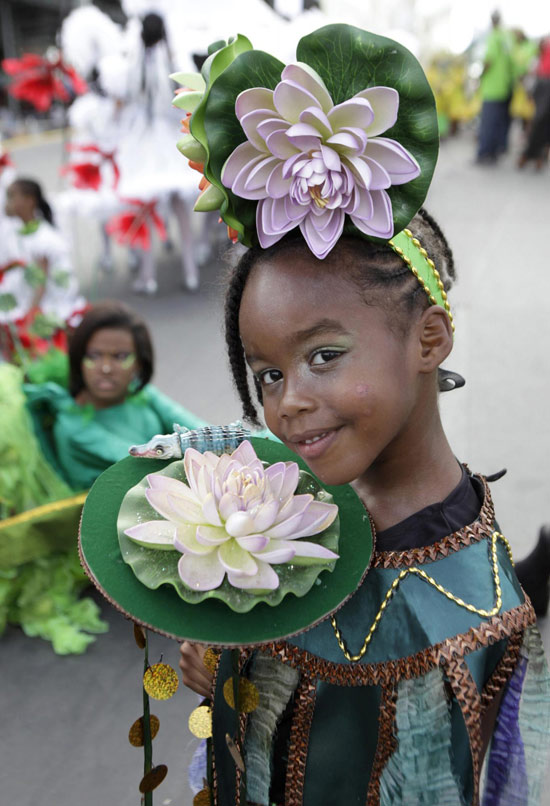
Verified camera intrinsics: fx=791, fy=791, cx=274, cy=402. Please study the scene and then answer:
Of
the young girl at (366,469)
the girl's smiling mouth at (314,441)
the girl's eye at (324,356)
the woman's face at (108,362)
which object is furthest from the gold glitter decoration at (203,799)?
the woman's face at (108,362)

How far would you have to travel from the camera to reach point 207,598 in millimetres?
880

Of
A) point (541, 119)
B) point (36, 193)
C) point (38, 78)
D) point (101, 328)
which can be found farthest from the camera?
point (541, 119)

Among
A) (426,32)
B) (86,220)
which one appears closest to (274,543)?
(86,220)

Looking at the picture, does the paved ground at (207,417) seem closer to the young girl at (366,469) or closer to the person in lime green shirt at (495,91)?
the young girl at (366,469)

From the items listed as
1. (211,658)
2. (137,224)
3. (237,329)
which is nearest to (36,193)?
(137,224)

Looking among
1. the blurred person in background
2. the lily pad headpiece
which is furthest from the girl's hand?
the blurred person in background

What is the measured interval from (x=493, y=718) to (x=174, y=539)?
55 centimetres

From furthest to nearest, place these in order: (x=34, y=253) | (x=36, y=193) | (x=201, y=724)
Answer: (x=36, y=193) < (x=34, y=253) < (x=201, y=724)

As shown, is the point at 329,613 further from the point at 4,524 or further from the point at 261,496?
the point at 4,524

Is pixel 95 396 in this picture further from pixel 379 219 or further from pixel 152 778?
pixel 379 219

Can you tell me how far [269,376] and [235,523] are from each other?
0.20 meters

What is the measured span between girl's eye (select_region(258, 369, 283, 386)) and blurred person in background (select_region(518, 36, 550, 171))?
8.88 metres

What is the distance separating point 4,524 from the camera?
2.59 metres

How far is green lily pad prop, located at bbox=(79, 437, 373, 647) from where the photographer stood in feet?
2.77
